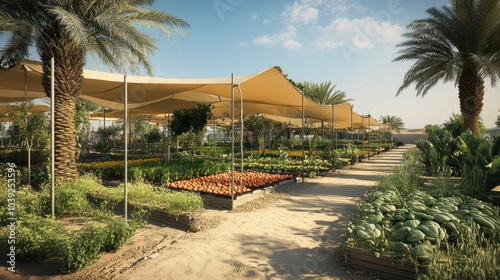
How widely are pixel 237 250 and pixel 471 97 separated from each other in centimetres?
1119

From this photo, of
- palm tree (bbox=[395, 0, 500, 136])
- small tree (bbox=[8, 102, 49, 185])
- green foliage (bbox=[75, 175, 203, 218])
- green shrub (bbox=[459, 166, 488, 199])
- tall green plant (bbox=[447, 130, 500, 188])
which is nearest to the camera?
green foliage (bbox=[75, 175, 203, 218])

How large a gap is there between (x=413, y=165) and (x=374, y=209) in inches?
203

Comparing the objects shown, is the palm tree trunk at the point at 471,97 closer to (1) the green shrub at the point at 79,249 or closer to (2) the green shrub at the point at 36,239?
(1) the green shrub at the point at 79,249

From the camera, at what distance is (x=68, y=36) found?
21.6 ft

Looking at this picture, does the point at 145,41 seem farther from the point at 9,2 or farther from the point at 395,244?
the point at 395,244

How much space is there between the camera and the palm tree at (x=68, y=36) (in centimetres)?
612

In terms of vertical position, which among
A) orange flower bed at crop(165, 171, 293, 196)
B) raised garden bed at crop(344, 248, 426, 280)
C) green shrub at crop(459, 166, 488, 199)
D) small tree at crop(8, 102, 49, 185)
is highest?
small tree at crop(8, 102, 49, 185)

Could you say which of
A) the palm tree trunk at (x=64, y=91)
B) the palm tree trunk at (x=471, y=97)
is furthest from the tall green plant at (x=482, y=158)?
the palm tree trunk at (x=64, y=91)

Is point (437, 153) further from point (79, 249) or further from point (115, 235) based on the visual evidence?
point (79, 249)

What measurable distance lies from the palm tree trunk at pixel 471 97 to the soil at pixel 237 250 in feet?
26.8

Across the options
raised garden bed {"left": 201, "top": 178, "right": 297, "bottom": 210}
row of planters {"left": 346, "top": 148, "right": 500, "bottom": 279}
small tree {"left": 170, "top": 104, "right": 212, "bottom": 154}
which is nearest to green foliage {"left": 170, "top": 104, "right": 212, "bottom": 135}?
small tree {"left": 170, "top": 104, "right": 212, "bottom": 154}

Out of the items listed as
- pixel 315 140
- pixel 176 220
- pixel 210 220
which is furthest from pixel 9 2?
pixel 315 140

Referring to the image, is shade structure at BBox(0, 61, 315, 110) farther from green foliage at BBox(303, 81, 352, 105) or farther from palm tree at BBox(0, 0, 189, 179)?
green foliage at BBox(303, 81, 352, 105)

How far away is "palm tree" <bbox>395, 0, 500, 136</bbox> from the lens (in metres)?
9.29
